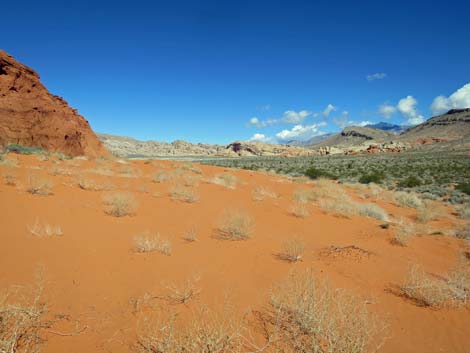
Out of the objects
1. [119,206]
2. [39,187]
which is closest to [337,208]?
[119,206]

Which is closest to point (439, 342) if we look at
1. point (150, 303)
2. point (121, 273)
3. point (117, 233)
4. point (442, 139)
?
point (150, 303)

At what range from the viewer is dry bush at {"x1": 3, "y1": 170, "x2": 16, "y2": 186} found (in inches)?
325

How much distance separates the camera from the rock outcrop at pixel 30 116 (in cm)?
2012

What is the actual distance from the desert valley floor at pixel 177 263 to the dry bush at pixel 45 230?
0.02m

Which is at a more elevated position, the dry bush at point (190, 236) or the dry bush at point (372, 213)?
the dry bush at point (190, 236)

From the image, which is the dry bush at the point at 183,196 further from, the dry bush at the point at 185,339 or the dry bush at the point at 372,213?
the dry bush at the point at 372,213

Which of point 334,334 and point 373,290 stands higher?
point 334,334

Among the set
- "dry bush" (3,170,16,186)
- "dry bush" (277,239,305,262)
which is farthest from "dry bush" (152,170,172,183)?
"dry bush" (277,239,305,262)

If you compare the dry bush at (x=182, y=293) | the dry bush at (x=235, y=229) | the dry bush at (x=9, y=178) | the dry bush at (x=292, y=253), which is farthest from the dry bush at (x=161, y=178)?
the dry bush at (x=182, y=293)

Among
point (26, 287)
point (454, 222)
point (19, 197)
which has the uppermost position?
point (19, 197)

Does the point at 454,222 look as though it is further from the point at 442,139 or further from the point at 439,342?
the point at 442,139

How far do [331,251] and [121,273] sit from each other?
414cm

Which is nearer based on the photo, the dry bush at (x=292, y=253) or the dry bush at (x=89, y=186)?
the dry bush at (x=292, y=253)

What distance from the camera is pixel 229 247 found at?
563 centimetres
